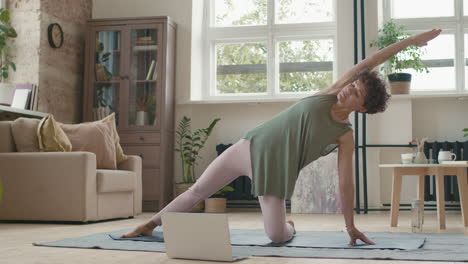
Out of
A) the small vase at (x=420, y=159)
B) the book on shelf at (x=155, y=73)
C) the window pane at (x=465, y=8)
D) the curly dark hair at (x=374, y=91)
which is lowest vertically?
the small vase at (x=420, y=159)

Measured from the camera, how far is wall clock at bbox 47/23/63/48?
5.93 metres

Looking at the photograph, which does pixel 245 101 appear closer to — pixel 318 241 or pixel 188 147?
pixel 188 147

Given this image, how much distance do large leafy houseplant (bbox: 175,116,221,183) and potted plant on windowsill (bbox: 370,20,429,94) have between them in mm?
1838

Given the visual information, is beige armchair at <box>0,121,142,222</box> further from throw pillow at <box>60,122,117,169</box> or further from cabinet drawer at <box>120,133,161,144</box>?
cabinet drawer at <box>120,133,161,144</box>

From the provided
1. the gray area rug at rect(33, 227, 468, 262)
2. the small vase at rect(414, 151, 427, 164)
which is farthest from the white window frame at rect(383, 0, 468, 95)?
Result: the gray area rug at rect(33, 227, 468, 262)

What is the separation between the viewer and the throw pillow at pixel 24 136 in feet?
14.9

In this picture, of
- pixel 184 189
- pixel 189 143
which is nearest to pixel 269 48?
pixel 189 143

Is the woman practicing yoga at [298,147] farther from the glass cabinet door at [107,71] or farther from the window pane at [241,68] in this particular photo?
the window pane at [241,68]

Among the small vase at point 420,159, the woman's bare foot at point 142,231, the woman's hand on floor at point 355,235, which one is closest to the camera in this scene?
the woman's hand on floor at point 355,235

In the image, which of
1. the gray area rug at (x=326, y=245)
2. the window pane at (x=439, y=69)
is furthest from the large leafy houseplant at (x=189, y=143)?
the gray area rug at (x=326, y=245)

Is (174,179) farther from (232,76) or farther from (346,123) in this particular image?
(346,123)

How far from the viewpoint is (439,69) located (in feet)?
20.7

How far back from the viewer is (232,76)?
6.77 metres

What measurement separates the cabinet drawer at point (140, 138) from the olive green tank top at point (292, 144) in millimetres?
3654
